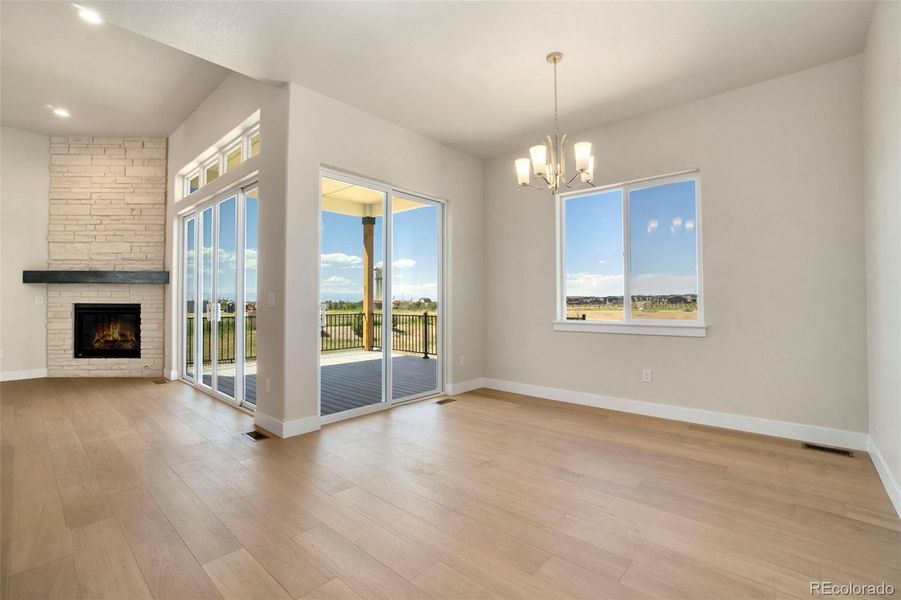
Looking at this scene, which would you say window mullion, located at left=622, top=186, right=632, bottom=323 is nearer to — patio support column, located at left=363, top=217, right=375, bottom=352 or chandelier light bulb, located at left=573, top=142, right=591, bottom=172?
chandelier light bulb, located at left=573, top=142, right=591, bottom=172

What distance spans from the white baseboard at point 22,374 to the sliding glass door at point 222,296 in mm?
2172

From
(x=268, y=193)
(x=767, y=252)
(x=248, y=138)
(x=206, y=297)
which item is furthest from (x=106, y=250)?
(x=767, y=252)

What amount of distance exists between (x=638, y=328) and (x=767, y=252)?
1.23 m

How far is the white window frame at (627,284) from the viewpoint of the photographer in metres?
3.81

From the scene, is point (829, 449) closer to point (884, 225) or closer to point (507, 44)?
point (884, 225)

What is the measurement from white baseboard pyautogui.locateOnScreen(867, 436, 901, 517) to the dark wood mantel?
7.60 m

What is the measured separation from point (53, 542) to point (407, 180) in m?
3.86

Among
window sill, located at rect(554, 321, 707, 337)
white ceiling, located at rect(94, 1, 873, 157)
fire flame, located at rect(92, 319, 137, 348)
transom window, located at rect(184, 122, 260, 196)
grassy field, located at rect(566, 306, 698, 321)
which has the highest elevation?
white ceiling, located at rect(94, 1, 873, 157)

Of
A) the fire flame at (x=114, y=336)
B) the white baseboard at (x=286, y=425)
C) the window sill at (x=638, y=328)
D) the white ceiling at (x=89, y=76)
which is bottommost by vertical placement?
the white baseboard at (x=286, y=425)

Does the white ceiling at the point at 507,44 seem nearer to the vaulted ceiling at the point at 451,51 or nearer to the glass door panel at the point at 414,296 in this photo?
the vaulted ceiling at the point at 451,51

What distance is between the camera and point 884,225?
8.15ft

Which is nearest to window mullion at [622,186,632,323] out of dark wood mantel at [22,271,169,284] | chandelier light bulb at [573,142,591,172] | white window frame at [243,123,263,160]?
chandelier light bulb at [573,142,591,172]
